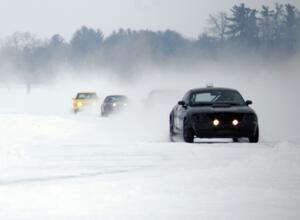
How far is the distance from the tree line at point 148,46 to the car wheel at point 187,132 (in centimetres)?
9435

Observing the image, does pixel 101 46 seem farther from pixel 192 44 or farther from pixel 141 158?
pixel 141 158

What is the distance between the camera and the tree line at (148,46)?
112 m

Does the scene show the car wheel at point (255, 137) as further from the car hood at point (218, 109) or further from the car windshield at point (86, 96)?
the car windshield at point (86, 96)

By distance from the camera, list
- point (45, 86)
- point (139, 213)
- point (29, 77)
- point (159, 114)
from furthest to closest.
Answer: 1. point (45, 86)
2. point (29, 77)
3. point (159, 114)
4. point (139, 213)

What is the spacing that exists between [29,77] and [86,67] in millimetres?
18934

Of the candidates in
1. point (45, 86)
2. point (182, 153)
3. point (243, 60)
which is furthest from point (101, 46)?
point (182, 153)

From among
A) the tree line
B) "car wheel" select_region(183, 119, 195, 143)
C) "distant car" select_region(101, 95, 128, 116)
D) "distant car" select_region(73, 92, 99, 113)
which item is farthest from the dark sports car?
the tree line

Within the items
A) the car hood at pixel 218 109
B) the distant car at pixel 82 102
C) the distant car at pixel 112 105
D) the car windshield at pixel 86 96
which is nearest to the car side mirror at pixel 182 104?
the car hood at pixel 218 109

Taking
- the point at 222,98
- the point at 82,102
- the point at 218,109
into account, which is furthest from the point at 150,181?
the point at 82,102

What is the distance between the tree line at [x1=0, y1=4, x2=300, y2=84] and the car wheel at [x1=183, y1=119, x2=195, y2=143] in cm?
9435

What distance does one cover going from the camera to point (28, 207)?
7.54 m

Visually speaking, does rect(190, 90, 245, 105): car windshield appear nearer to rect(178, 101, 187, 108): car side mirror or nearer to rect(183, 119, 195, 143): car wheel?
rect(178, 101, 187, 108): car side mirror

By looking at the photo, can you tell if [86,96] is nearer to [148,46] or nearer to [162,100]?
[162,100]

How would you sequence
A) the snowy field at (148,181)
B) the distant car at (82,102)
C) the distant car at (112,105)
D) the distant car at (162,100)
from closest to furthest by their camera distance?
the snowy field at (148,181) → the distant car at (162,100) → the distant car at (112,105) → the distant car at (82,102)
